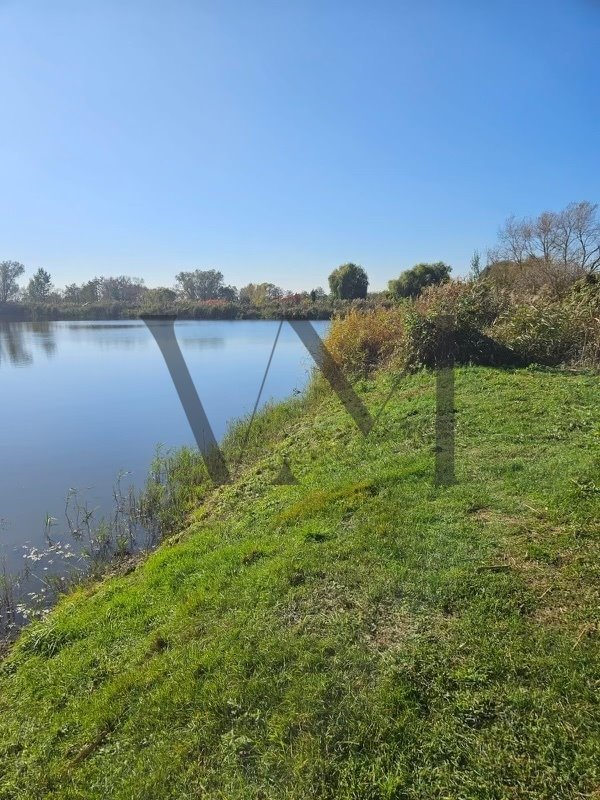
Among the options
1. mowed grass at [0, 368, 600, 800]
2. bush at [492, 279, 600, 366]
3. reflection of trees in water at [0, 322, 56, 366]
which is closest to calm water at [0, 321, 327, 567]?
reflection of trees in water at [0, 322, 56, 366]

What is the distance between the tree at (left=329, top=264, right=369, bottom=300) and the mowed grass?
41.1 m

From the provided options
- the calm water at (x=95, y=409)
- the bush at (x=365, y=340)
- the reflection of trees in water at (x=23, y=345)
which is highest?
the bush at (x=365, y=340)

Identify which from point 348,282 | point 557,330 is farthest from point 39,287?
point 557,330

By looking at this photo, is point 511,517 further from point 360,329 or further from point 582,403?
point 360,329

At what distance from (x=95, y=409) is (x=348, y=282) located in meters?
34.5

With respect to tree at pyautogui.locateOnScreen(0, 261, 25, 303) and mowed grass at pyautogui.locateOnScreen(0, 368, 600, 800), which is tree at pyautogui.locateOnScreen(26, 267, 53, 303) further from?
mowed grass at pyautogui.locateOnScreen(0, 368, 600, 800)

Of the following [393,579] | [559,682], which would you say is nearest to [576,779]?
[559,682]

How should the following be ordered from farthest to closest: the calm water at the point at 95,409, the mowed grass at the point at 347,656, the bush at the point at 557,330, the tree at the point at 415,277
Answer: the tree at the point at 415,277 < the bush at the point at 557,330 < the calm water at the point at 95,409 < the mowed grass at the point at 347,656

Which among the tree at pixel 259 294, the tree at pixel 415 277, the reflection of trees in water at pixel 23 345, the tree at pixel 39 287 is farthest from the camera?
the tree at pixel 39 287

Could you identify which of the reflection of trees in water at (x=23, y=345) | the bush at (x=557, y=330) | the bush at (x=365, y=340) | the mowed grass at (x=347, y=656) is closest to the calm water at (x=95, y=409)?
the reflection of trees in water at (x=23, y=345)

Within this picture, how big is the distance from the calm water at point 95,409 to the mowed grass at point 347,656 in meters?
3.64

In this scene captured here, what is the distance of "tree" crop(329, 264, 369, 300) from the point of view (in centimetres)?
4488

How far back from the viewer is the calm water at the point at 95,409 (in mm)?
8391

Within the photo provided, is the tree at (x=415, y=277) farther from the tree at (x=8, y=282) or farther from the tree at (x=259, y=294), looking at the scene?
the tree at (x=8, y=282)
